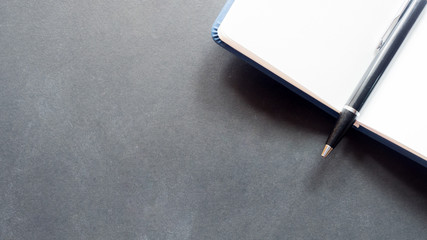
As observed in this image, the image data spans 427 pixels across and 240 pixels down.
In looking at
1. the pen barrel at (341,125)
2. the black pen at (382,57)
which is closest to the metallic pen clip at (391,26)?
the black pen at (382,57)

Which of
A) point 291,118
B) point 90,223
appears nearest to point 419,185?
point 291,118


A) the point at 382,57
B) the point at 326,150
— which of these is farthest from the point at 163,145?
the point at 382,57

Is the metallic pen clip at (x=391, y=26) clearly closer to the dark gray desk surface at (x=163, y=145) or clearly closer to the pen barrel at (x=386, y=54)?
the pen barrel at (x=386, y=54)

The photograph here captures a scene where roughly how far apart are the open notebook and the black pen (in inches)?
0.5

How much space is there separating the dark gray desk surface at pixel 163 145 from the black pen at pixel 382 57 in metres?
0.10

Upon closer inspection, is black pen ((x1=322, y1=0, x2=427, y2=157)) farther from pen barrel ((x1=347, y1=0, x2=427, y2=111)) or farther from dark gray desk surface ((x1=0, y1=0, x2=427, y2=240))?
dark gray desk surface ((x1=0, y1=0, x2=427, y2=240))

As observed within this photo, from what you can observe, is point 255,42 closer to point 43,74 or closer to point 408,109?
point 408,109

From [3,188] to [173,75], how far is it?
0.43 m

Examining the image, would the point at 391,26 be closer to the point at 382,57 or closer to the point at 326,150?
the point at 382,57

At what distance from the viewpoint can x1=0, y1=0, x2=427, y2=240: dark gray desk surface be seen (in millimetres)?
646

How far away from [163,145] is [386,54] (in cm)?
45

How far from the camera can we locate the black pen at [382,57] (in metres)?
0.53

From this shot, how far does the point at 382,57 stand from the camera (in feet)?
1.77

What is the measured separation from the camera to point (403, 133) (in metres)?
0.54
